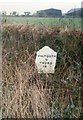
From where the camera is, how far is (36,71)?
2490 millimetres

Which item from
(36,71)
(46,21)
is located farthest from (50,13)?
(36,71)

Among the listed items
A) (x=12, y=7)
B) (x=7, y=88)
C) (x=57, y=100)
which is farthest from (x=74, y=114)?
(x=12, y=7)

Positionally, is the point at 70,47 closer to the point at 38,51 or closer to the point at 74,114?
the point at 38,51

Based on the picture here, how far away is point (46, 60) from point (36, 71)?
133 mm

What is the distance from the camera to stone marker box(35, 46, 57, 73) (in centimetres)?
245

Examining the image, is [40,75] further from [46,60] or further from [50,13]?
[50,13]


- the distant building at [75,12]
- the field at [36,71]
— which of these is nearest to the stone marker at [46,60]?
the field at [36,71]

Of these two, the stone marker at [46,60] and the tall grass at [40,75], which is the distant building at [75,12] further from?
the stone marker at [46,60]

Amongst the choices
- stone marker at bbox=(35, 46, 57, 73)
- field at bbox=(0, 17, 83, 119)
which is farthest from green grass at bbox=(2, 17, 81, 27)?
stone marker at bbox=(35, 46, 57, 73)

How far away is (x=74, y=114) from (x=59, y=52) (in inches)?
22.5

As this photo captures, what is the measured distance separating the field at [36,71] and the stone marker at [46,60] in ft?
0.12

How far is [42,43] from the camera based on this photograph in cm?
247

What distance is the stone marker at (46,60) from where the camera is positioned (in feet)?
8.05

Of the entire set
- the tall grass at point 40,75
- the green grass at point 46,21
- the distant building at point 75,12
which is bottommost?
the tall grass at point 40,75
